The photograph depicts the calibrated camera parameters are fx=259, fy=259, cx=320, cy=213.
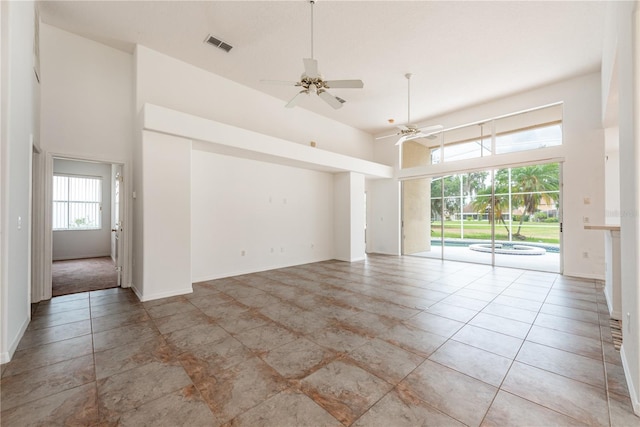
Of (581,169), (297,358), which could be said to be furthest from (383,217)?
(297,358)

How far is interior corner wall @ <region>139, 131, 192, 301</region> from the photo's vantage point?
3.93 meters

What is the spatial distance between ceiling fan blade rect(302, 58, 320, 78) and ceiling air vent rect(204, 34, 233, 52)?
6.08ft

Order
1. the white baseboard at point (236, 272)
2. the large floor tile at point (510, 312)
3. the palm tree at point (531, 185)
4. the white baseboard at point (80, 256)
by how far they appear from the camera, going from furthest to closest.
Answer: the white baseboard at point (80, 256) < the palm tree at point (531, 185) < the white baseboard at point (236, 272) < the large floor tile at point (510, 312)

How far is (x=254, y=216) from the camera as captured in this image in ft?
19.3

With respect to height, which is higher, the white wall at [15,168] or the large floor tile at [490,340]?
the white wall at [15,168]

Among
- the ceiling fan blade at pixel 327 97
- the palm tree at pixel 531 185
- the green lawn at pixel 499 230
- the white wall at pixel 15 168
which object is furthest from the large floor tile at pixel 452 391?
the palm tree at pixel 531 185

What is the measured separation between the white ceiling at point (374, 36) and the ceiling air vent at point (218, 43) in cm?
9

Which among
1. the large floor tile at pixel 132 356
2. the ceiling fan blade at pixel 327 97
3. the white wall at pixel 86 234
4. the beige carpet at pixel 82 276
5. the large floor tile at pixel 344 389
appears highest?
the ceiling fan blade at pixel 327 97

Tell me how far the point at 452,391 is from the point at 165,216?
4.23m

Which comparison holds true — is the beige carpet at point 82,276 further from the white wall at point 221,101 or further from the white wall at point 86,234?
the white wall at point 221,101

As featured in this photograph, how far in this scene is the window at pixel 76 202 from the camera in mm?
7883

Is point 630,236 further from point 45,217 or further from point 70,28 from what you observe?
point 70,28

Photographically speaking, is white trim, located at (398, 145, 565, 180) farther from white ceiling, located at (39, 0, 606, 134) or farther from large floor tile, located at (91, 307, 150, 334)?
large floor tile, located at (91, 307, 150, 334)

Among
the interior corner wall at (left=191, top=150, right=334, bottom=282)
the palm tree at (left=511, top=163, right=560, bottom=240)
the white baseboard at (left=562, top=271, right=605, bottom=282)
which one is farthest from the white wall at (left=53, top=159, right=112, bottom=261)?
the palm tree at (left=511, top=163, right=560, bottom=240)
